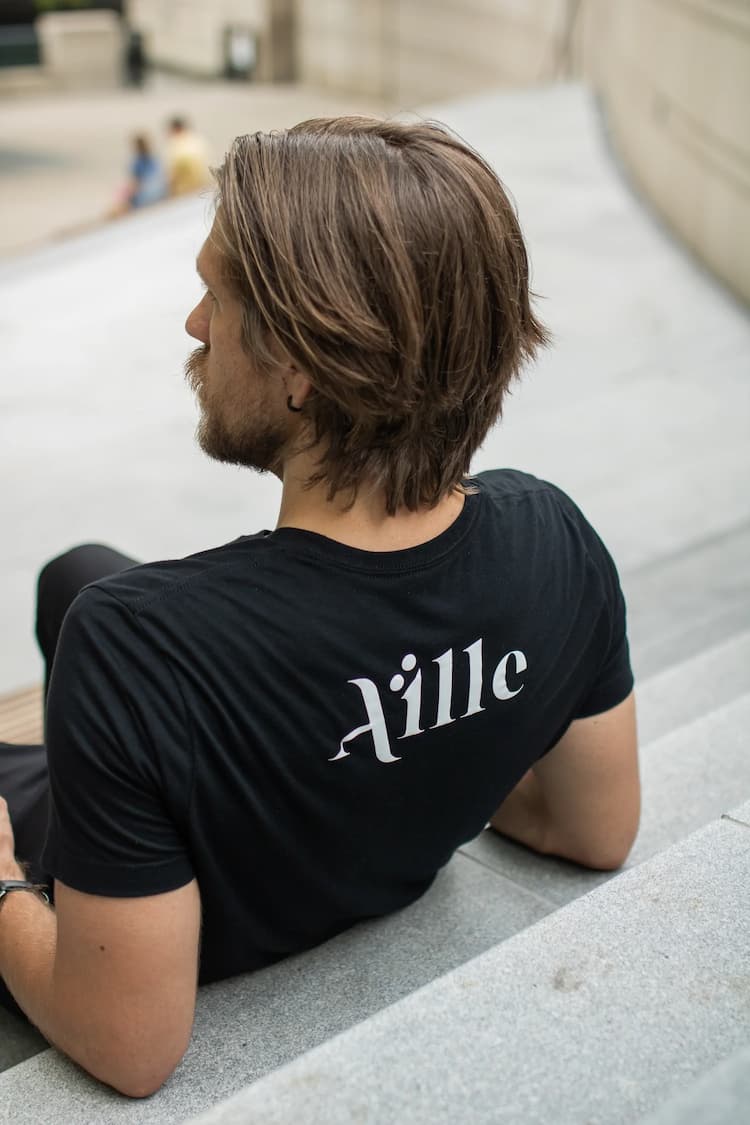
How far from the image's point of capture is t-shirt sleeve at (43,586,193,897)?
1377mm

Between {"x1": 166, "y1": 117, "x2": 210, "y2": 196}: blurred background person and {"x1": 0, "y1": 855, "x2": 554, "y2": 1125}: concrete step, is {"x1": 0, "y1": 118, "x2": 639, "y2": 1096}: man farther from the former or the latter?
{"x1": 166, "y1": 117, "x2": 210, "y2": 196}: blurred background person

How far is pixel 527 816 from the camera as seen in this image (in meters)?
2.20

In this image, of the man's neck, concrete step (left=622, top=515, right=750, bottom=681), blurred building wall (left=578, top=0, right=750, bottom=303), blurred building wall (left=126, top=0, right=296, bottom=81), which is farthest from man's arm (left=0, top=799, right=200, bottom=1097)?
blurred building wall (left=126, top=0, right=296, bottom=81)

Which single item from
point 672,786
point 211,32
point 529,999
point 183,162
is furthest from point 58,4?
point 529,999

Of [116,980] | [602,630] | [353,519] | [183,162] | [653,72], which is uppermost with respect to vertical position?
[353,519]

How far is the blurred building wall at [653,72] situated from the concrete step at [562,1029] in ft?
22.3

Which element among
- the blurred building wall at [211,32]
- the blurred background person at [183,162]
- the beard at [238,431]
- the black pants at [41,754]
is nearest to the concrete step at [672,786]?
the black pants at [41,754]

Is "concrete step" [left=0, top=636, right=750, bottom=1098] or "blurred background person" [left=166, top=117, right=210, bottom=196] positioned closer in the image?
"concrete step" [left=0, top=636, right=750, bottom=1098]

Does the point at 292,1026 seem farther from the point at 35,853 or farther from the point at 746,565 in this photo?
the point at 746,565

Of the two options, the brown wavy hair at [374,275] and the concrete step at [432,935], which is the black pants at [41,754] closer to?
the concrete step at [432,935]

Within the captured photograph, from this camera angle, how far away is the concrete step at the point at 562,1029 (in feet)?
4.00

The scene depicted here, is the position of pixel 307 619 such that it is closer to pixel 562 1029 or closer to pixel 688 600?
pixel 562 1029

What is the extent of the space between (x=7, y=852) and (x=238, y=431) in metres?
0.70

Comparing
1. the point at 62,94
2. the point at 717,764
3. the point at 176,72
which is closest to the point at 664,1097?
the point at 717,764
